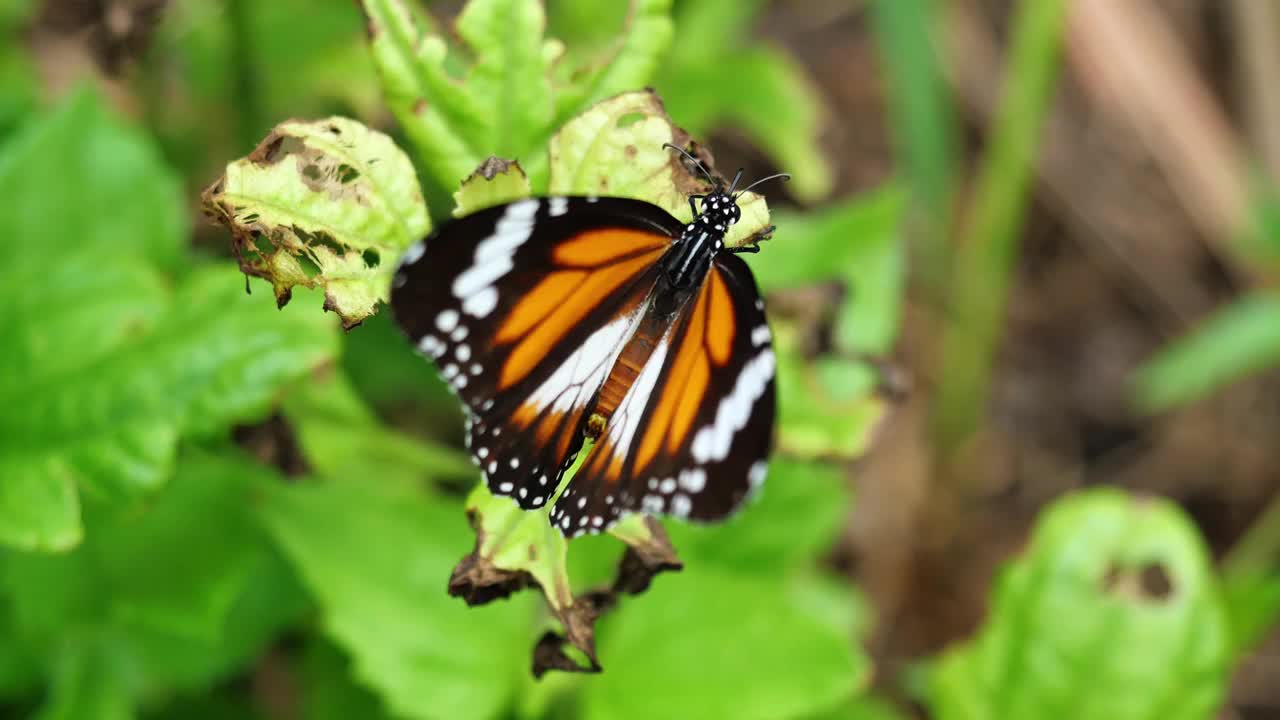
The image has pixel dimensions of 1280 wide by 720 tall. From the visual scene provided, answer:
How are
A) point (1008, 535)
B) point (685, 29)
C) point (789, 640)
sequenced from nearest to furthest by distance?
point (789, 640) → point (685, 29) → point (1008, 535)

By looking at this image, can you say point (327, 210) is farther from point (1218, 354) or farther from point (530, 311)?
point (1218, 354)

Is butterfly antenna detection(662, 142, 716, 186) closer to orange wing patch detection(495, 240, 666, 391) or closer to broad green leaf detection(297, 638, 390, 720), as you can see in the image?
orange wing patch detection(495, 240, 666, 391)

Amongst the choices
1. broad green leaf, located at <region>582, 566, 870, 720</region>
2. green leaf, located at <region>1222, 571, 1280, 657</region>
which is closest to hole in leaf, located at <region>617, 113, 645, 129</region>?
broad green leaf, located at <region>582, 566, 870, 720</region>

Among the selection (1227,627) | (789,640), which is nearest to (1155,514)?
(1227,627)

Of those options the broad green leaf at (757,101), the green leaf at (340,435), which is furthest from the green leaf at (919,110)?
the green leaf at (340,435)

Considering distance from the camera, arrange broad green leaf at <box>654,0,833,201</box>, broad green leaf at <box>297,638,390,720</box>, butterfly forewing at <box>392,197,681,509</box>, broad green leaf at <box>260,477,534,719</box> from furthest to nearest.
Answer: broad green leaf at <box>654,0,833,201</box>
broad green leaf at <box>297,638,390,720</box>
broad green leaf at <box>260,477,534,719</box>
butterfly forewing at <box>392,197,681,509</box>

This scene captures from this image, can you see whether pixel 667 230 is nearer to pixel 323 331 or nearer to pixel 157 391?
pixel 323 331

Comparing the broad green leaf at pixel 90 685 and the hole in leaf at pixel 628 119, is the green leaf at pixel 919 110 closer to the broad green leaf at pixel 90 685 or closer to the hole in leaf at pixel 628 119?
the hole in leaf at pixel 628 119
